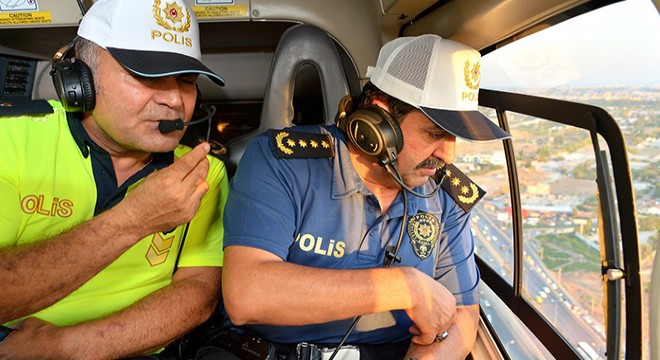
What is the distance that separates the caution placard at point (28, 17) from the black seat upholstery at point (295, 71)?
1069 millimetres

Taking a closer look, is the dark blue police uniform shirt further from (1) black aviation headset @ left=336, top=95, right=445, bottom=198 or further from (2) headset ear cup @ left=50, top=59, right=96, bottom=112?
(2) headset ear cup @ left=50, top=59, right=96, bottom=112

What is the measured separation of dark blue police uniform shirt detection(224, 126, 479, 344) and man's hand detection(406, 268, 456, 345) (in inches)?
6.1

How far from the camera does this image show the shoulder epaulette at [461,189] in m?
1.75

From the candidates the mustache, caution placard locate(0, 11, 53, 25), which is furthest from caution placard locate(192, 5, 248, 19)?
the mustache

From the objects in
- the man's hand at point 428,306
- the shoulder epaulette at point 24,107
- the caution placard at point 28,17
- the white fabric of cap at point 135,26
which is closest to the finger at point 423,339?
the man's hand at point 428,306

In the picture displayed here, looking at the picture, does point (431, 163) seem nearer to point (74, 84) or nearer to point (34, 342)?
point (74, 84)

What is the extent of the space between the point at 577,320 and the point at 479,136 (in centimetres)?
65

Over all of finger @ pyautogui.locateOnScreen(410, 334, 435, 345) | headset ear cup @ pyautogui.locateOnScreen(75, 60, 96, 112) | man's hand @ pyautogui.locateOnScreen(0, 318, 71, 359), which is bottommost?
finger @ pyautogui.locateOnScreen(410, 334, 435, 345)

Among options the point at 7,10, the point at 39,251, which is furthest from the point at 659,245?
the point at 7,10

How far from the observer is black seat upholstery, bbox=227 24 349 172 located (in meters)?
2.16

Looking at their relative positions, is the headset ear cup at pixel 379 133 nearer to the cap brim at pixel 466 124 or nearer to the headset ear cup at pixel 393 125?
the headset ear cup at pixel 393 125

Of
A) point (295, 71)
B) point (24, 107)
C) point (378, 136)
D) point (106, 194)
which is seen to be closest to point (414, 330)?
point (378, 136)

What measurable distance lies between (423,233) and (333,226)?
0.96ft

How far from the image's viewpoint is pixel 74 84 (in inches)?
55.6
